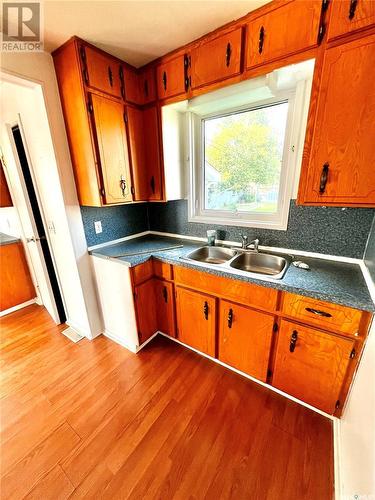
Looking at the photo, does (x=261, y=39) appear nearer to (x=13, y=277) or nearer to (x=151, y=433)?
(x=151, y=433)

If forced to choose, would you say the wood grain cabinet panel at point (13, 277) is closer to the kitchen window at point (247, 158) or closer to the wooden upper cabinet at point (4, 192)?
the wooden upper cabinet at point (4, 192)

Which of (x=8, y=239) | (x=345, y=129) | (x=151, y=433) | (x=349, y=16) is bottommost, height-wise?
(x=151, y=433)

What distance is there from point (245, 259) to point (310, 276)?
57 centimetres

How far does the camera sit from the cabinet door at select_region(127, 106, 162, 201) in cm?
180

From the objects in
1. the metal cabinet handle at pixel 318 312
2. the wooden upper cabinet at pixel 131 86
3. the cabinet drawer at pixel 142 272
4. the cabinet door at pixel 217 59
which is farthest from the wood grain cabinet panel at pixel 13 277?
the metal cabinet handle at pixel 318 312

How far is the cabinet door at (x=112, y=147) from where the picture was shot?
1.55 m

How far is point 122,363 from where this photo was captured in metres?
1.83

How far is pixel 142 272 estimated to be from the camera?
179 centimetres

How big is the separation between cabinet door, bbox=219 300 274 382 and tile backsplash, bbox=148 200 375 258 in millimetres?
653

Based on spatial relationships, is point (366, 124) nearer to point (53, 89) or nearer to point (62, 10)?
point (62, 10)

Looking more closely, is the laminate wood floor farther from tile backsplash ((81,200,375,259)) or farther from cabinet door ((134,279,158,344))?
tile backsplash ((81,200,375,259))

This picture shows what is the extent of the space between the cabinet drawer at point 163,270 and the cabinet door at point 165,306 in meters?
0.06

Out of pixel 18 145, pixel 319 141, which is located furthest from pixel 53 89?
pixel 319 141

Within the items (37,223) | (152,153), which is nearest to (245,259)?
(152,153)
